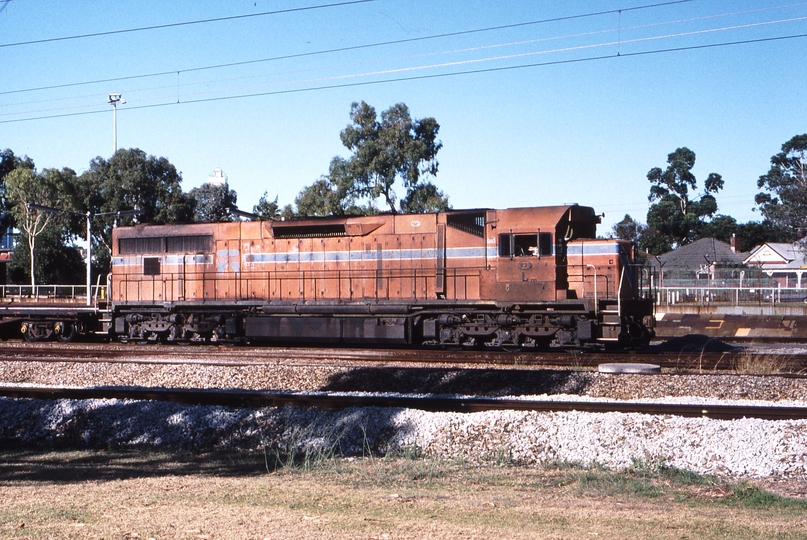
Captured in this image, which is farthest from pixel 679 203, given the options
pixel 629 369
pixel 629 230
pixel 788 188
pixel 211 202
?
pixel 629 369

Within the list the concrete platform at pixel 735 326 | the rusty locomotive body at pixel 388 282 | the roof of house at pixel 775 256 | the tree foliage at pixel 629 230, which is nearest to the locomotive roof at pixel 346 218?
the rusty locomotive body at pixel 388 282

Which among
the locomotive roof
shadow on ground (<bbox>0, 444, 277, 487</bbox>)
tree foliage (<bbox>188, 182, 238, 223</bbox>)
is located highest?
tree foliage (<bbox>188, 182, 238, 223</bbox>)

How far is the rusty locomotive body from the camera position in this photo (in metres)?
17.6

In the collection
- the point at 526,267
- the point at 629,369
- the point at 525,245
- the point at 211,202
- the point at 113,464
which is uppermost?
the point at 211,202

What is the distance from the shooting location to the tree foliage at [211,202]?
57844mm

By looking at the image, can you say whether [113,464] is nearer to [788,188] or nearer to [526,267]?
[526,267]

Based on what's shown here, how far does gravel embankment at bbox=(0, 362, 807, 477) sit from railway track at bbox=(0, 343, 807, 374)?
2.83 m

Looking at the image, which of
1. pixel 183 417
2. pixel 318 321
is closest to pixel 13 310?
pixel 318 321

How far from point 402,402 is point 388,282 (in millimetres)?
8851

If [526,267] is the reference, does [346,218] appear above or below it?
above

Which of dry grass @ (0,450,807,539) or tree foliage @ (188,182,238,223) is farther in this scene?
tree foliage @ (188,182,238,223)

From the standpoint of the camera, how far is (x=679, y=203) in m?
91.1

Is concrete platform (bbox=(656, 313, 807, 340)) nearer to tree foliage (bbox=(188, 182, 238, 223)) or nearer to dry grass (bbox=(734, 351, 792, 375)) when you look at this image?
dry grass (bbox=(734, 351, 792, 375))

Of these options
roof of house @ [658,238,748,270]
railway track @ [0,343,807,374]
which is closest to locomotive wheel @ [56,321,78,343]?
railway track @ [0,343,807,374]
